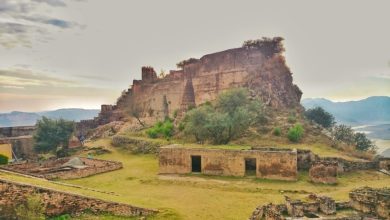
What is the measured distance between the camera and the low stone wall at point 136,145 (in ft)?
98.6

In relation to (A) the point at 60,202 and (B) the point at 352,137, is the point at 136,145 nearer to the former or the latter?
(B) the point at 352,137

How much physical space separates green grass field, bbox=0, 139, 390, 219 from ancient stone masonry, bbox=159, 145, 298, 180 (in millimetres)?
565

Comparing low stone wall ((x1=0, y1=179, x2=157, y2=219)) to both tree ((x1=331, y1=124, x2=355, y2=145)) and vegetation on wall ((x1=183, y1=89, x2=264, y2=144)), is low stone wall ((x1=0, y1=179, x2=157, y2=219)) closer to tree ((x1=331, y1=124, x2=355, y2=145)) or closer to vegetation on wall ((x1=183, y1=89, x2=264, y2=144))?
vegetation on wall ((x1=183, y1=89, x2=264, y2=144))

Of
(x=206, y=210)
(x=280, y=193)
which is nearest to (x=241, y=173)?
(x=280, y=193)

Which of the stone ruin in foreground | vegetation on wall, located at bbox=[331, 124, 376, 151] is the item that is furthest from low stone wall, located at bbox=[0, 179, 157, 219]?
vegetation on wall, located at bbox=[331, 124, 376, 151]

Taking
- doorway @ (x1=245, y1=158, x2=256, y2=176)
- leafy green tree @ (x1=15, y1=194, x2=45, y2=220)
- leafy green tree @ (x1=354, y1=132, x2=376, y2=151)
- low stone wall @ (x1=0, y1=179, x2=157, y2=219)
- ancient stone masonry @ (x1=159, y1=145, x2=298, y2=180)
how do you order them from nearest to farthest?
leafy green tree @ (x1=15, y1=194, x2=45, y2=220), low stone wall @ (x1=0, y1=179, x2=157, y2=219), ancient stone masonry @ (x1=159, y1=145, x2=298, y2=180), doorway @ (x1=245, y1=158, x2=256, y2=176), leafy green tree @ (x1=354, y1=132, x2=376, y2=151)

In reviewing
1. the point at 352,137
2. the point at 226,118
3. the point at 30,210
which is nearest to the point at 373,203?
the point at 30,210

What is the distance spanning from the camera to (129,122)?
50.4 metres

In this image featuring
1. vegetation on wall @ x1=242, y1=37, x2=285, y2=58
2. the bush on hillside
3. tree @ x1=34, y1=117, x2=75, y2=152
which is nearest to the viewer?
tree @ x1=34, y1=117, x2=75, y2=152

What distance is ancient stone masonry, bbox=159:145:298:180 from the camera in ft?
60.8

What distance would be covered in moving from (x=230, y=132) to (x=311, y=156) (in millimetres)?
7149

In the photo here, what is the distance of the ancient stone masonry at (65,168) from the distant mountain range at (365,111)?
2308 inches

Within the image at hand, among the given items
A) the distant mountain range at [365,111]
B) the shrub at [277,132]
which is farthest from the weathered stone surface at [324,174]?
the distant mountain range at [365,111]

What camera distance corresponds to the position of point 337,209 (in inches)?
438
